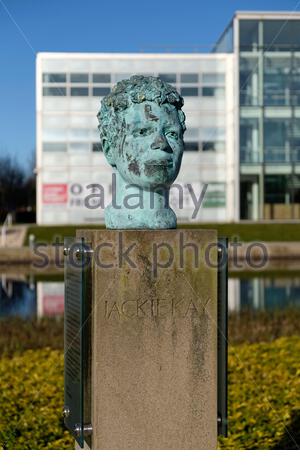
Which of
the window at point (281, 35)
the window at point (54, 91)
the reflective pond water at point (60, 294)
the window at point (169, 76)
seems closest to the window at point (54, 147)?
the window at point (54, 91)

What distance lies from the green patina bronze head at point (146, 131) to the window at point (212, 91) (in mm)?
32476

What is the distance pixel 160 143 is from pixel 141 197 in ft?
1.33

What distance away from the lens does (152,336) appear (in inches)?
168

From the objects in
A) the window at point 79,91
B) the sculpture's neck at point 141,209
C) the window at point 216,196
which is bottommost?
the sculpture's neck at point 141,209

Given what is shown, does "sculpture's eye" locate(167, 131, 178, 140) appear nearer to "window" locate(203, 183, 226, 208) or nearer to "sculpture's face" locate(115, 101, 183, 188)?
"sculpture's face" locate(115, 101, 183, 188)

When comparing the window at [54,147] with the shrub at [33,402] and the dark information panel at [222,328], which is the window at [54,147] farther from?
the dark information panel at [222,328]

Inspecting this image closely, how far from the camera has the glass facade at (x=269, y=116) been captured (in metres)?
34.3

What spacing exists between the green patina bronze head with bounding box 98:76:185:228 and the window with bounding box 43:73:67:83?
3131cm

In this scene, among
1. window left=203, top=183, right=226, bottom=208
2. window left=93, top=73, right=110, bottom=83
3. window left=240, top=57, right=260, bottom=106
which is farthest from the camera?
window left=203, top=183, right=226, bottom=208

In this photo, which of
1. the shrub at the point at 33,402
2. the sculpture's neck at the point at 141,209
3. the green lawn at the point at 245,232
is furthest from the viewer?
the green lawn at the point at 245,232

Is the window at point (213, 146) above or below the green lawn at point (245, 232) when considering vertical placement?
above

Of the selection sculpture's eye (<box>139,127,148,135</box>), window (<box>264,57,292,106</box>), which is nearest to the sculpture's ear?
sculpture's eye (<box>139,127,148,135</box>)

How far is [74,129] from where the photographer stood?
116ft

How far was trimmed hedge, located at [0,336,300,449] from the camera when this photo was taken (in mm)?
6027
